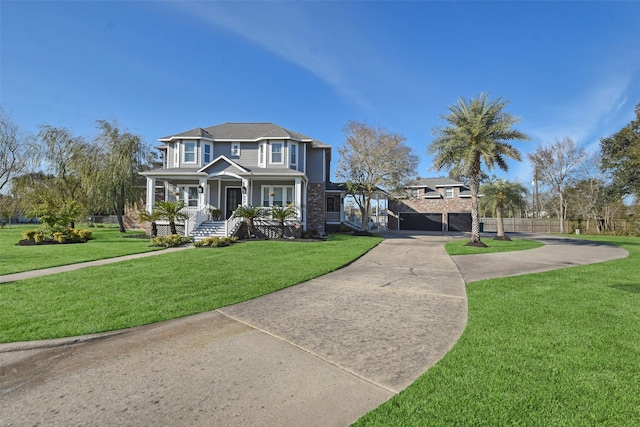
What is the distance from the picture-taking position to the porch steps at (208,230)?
15.7 meters

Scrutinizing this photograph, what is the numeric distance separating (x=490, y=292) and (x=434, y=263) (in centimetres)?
388

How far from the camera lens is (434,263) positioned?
32.4ft

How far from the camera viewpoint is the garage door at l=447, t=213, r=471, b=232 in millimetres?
33125

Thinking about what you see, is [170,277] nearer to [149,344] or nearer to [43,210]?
[149,344]

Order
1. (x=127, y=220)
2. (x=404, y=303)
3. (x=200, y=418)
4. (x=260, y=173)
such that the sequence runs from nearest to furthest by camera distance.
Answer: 1. (x=200, y=418)
2. (x=404, y=303)
3. (x=260, y=173)
4. (x=127, y=220)

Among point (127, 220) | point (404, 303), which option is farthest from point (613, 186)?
point (127, 220)

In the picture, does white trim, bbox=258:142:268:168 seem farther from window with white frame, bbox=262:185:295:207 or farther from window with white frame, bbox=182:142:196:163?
window with white frame, bbox=182:142:196:163

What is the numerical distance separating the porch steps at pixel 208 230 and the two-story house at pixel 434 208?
22363mm

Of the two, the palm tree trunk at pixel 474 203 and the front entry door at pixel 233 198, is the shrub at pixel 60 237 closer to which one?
the front entry door at pixel 233 198

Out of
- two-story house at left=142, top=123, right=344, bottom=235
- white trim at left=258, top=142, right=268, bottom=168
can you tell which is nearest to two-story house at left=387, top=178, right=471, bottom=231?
two-story house at left=142, top=123, right=344, bottom=235

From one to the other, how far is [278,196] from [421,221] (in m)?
21.1

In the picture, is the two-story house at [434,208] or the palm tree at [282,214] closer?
the palm tree at [282,214]

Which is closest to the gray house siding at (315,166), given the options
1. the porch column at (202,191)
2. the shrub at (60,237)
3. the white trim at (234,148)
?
the white trim at (234,148)

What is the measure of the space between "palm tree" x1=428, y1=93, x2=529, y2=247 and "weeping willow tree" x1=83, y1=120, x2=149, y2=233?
2064cm
